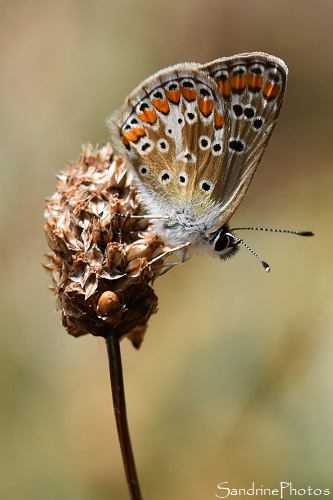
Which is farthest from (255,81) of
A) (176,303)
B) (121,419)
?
(176,303)

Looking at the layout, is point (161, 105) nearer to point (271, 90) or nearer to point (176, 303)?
point (271, 90)

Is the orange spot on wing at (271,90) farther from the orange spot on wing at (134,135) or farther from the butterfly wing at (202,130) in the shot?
the orange spot on wing at (134,135)

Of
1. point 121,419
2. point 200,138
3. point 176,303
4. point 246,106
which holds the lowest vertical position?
point 176,303

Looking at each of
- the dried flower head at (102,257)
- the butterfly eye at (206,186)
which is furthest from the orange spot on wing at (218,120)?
the dried flower head at (102,257)

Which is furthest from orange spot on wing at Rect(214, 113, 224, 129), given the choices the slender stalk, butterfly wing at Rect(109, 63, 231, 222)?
the slender stalk

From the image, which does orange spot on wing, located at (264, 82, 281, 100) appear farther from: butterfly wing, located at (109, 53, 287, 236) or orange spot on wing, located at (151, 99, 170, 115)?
orange spot on wing, located at (151, 99, 170, 115)

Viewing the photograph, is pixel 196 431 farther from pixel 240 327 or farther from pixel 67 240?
pixel 67 240
